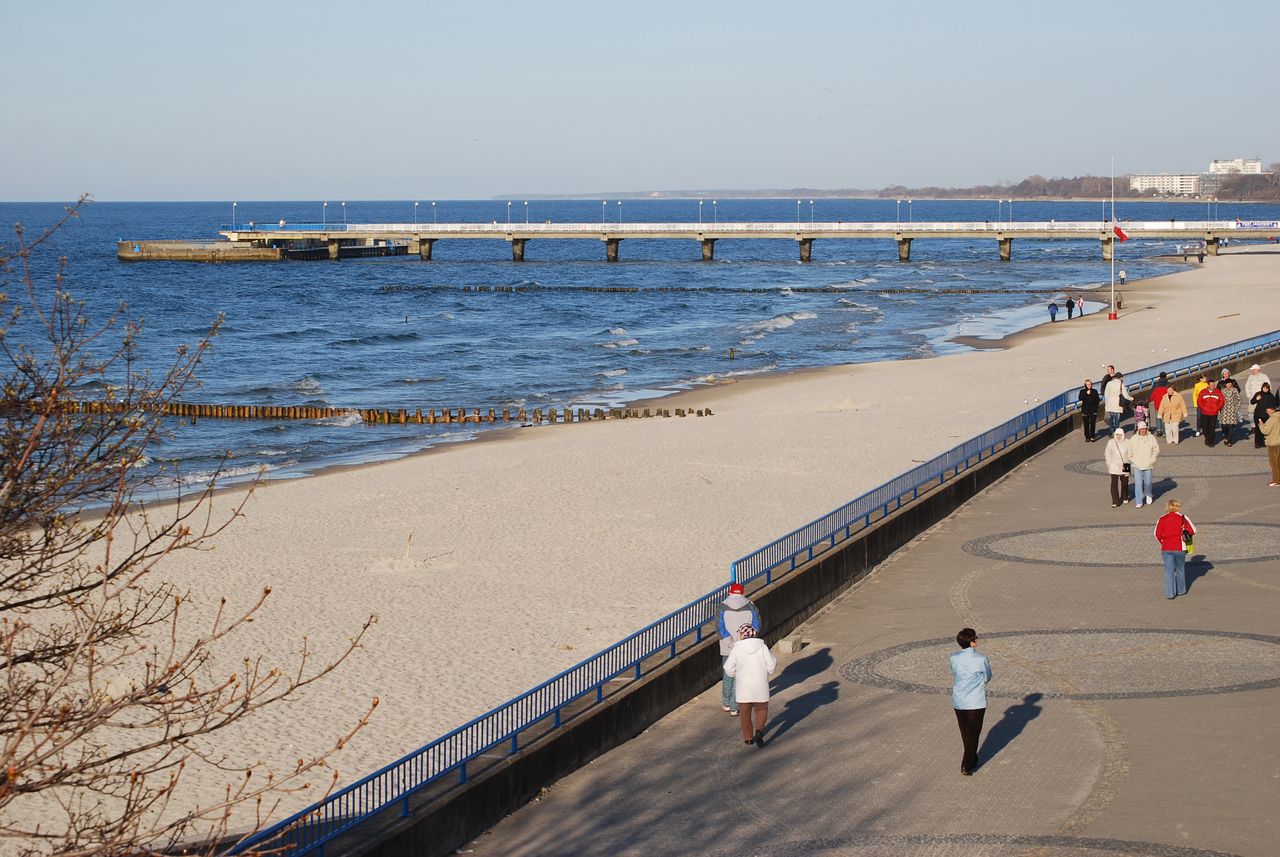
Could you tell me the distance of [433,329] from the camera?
77625mm

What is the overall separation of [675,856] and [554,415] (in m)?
32.3

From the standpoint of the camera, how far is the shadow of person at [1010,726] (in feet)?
43.4

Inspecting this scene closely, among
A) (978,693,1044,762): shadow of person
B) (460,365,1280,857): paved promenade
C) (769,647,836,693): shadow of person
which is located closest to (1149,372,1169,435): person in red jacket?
(460,365,1280,857): paved promenade

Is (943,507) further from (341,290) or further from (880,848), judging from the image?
(341,290)

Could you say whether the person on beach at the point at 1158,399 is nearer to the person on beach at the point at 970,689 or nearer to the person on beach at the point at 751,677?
the person on beach at the point at 751,677

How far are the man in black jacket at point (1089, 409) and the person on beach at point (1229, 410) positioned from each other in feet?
7.22

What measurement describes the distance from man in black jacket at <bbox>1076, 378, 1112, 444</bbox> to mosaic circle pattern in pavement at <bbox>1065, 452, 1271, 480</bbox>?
1524 millimetres

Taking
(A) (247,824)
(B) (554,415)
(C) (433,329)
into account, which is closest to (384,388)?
(B) (554,415)

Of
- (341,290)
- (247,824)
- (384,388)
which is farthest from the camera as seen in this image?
(341,290)

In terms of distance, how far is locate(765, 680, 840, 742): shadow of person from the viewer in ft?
46.5

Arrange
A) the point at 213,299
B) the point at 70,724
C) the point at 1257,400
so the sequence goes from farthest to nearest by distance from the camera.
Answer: the point at 213,299, the point at 1257,400, the point at 70,724

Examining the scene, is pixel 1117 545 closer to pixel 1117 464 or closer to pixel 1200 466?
pixel 1117 464

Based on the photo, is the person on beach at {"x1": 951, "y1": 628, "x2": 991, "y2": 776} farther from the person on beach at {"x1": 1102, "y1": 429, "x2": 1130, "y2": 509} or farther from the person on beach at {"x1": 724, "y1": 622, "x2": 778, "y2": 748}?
the person on beach at {"x1": 1102, "y1": 429, "x2": 1130, "y2": 509}

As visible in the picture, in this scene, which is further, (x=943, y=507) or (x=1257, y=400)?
(x=1257, y=400)
